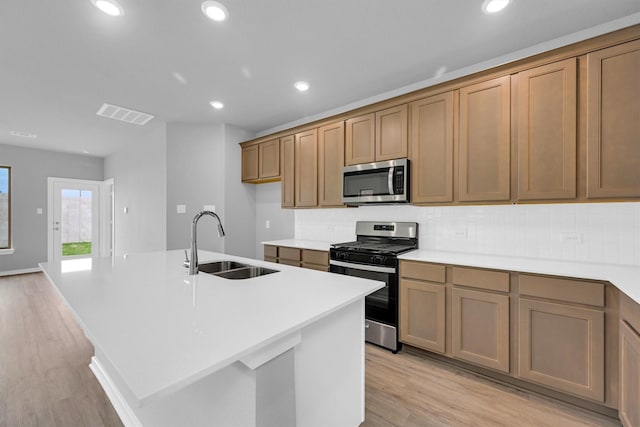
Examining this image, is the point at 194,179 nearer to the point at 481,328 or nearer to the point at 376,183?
the point at 376,183

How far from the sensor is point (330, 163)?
11.1 ft

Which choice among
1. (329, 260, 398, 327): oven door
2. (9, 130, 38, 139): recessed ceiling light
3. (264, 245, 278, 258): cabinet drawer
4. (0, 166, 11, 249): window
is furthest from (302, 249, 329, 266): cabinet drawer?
(0, 166, 11, 249): window

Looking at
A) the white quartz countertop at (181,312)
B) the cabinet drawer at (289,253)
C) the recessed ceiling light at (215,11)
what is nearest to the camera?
the white quartz countertop at (181,312)

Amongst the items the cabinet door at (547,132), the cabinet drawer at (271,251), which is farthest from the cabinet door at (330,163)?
the cabinet door at (547,132)

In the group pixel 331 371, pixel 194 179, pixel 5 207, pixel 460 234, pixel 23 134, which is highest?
pixel 23 134

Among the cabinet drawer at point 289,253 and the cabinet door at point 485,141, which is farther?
the cabinet drawer at point 289,253

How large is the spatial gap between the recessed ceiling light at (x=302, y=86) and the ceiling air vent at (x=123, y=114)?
220 centimetres

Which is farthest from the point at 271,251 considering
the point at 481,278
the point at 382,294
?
the point at 481,278

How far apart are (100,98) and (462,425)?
4560 mm

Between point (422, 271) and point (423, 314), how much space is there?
0.36 meters

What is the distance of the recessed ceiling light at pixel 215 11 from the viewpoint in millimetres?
1855

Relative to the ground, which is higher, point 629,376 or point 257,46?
point 257,46

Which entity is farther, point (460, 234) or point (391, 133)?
point (391, 133)

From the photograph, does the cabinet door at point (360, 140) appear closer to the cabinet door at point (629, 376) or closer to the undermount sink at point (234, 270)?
the undermount sink at point (234, 270)
